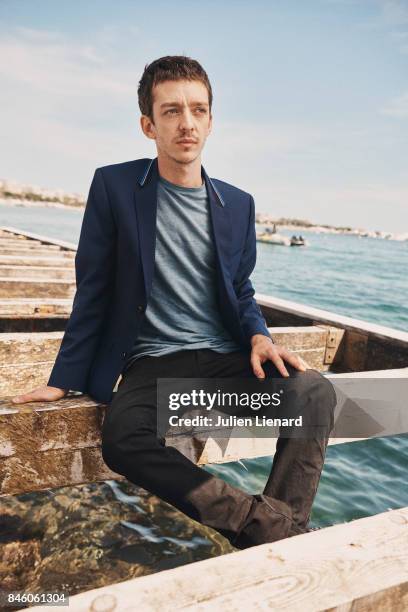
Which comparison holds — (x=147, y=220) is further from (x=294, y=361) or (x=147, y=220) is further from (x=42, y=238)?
(x=42, y=238)

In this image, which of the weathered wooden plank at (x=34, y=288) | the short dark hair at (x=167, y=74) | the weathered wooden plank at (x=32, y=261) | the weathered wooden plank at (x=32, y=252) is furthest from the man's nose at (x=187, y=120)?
the weathered wooden plank at (x=32, y=252)

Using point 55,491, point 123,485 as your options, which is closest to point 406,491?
point 123,485

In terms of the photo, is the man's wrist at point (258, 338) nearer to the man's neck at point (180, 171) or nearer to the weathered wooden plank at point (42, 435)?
the weathered wooden plank at point (42, 435)

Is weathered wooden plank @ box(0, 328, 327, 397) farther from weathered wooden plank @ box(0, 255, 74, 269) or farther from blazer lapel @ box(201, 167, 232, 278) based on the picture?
weathered wooden plank @ box(0, 255, 74, 269)

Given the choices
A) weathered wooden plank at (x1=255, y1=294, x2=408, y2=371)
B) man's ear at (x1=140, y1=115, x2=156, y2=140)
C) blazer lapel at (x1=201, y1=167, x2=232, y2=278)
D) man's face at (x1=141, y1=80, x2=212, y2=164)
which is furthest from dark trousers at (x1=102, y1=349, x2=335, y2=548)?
weathered wooden plank at (x1=255, y1=294, x2=408, y2=371)

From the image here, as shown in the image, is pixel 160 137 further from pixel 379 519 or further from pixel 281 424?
pixel 379 519

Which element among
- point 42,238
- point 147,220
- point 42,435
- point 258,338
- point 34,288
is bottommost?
point 42,435

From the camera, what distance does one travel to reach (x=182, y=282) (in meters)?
2.85

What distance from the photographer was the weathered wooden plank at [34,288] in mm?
5523

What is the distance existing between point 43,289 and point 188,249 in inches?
129

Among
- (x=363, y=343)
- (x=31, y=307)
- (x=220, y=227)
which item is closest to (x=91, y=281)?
(x=220, y=227)

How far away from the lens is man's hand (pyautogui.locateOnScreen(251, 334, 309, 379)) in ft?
8.53

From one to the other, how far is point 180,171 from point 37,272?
405cm

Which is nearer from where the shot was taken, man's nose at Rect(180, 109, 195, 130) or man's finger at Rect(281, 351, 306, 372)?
man's finger at Rect(281, 351, 306, 372)
